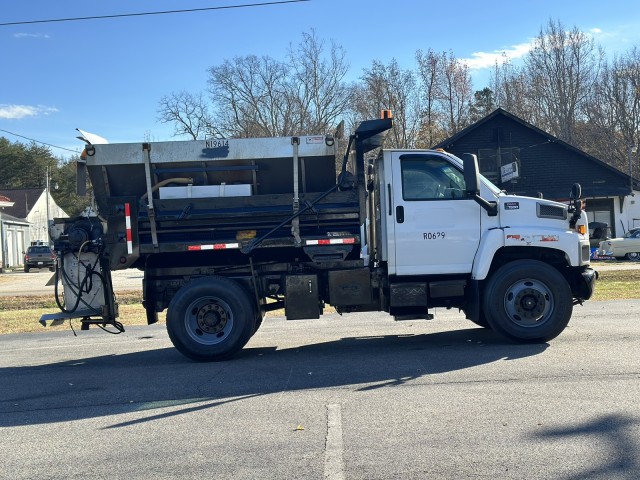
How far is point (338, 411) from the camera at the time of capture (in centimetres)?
573

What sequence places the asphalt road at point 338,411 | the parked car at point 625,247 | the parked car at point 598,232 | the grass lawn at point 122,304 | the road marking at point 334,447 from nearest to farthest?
1. the road marking at point 334,447
2. the asphalt road at point 338,411
3. the parked car at point 598,232
4. the grass lawn at point 122,304
5. the parked car at point 625,247

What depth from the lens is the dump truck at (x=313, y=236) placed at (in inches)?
324

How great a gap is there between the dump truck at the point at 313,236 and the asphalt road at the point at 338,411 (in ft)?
2.08

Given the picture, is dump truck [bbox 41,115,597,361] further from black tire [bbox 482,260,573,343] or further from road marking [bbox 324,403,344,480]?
road marking [bbox 324,403,344,480]

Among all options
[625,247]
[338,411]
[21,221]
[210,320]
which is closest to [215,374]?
[210,320]

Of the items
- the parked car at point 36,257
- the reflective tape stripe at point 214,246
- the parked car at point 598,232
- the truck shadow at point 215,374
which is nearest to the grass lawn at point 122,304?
the truck shadow at point 215,374

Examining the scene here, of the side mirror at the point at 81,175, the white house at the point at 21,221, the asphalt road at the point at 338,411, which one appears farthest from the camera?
the white house at the point at 21,221

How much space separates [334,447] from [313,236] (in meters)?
4.02

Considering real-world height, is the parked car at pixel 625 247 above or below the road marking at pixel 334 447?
above

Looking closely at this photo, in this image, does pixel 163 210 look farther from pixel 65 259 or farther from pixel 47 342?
pixel 47 342

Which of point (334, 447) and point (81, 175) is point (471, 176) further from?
point (81, 175)

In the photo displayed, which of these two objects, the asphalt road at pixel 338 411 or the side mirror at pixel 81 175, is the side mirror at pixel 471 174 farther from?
the side mirror at pixel 81 175

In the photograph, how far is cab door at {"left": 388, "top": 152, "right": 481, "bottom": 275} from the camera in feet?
27.3

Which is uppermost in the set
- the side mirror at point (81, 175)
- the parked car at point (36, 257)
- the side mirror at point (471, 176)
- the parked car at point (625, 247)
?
the side mirror at point (81, 175)
